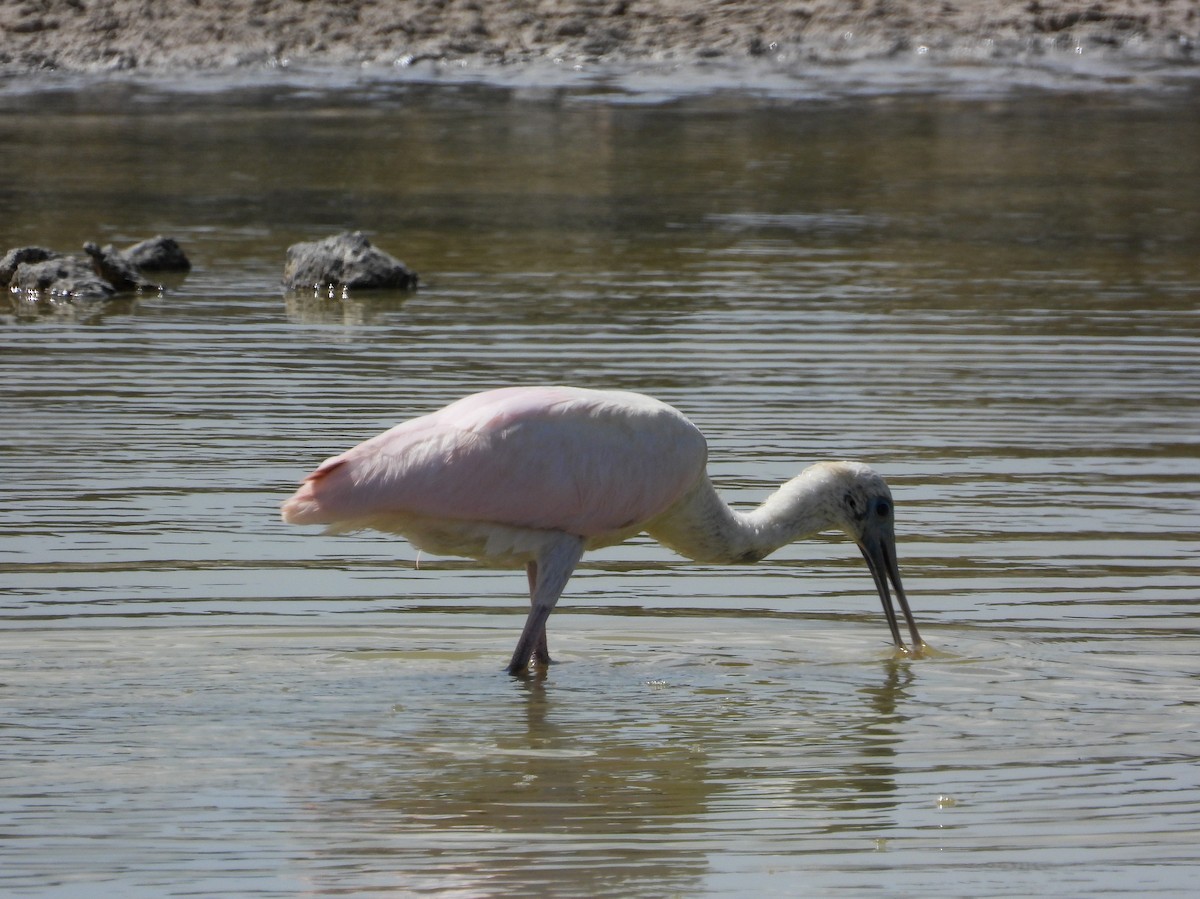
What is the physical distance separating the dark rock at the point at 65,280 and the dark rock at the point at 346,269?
1.15 meters

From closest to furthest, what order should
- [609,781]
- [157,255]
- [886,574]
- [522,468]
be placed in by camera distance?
[609,781], [522,468], [886,574], [157,255]

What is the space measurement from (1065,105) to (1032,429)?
1704 cm

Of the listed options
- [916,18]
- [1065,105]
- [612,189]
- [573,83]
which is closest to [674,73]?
[573,83]

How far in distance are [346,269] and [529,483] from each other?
7229 millimetres

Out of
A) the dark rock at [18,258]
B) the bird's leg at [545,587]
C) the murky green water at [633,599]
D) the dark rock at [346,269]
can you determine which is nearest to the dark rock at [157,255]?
the murky green water at [633,599]

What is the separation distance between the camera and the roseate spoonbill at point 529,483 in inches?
274

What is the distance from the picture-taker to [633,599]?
787 centimetres

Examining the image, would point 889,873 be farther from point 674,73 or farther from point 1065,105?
point 674,73

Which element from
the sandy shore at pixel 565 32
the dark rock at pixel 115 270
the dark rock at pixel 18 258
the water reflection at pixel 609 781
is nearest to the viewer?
the water reflection at pixel 609 781

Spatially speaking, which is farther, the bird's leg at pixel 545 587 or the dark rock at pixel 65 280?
the dark rock at pixel 65 280

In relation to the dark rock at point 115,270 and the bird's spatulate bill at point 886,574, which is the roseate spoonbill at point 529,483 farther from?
the dark rock at point 115,270

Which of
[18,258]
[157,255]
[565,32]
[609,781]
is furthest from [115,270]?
[565,32]

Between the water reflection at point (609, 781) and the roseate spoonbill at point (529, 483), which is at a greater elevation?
the roseate spoonbill at point (529, 483)

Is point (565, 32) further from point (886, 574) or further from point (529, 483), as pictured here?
point (529, 483)
